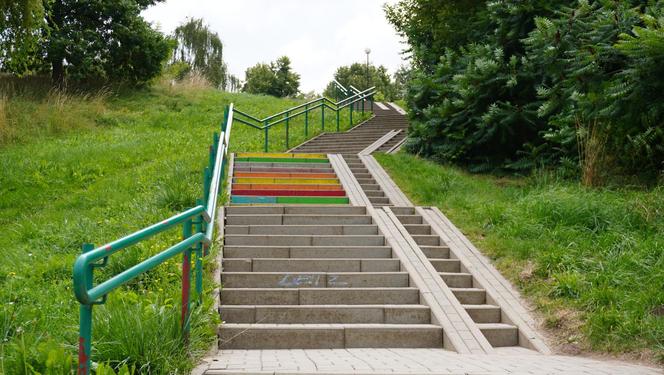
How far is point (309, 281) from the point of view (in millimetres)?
7449

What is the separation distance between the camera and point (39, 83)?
76.8 ft

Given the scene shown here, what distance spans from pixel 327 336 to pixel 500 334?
5.49ft

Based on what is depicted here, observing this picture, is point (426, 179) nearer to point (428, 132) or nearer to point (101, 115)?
point (428, 132)

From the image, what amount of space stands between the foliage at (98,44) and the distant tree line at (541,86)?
35.2 ft

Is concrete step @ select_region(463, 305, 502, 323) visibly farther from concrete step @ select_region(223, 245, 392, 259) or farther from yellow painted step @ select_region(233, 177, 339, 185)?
yellow painted step @ select_region(233, 177, 339, 185)

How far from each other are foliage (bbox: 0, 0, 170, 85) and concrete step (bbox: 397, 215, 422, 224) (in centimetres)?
1649

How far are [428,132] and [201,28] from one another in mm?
31357

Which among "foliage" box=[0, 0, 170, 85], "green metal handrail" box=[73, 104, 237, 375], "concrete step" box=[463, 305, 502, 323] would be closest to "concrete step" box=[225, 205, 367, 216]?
"concrete step" box=[463, 305, 502, 323]

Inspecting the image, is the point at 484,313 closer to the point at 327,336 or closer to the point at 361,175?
the point at 327,336

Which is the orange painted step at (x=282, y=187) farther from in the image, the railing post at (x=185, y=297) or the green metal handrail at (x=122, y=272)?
the railing post at (x=185, y=297)

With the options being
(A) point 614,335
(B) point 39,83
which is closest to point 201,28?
(B) point 39,83

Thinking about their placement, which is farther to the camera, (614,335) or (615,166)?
(615,166)

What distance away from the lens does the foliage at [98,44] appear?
23.2 metres

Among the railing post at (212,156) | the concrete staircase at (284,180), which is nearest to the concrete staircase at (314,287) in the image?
the railing post at (212,156)
